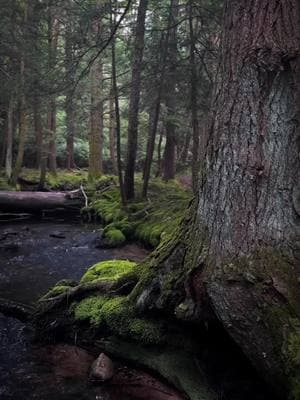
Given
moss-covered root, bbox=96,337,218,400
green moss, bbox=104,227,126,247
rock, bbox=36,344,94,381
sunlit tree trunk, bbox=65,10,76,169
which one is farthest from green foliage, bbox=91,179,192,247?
moss-covered root, bbox=96,337,218,400

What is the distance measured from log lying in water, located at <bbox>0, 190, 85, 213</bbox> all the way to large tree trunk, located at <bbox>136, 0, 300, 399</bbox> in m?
10.6

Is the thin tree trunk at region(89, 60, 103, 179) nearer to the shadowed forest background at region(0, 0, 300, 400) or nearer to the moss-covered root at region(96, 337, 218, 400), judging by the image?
the shadowed forest background at region(0, 0, 300, 400)

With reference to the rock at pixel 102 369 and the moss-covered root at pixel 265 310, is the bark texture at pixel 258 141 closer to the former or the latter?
the moss-covered root at pixel 265 310

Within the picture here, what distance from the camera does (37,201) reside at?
14.4 metres

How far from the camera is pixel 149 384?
4203 millimetres

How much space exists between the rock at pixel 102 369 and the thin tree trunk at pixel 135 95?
31.1ft

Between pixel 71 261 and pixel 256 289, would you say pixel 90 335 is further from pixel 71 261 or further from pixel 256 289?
pixel 71 261

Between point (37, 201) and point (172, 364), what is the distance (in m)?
11.0

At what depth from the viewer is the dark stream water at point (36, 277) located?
4.21 m

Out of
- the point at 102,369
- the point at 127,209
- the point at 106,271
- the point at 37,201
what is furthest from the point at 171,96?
the point at 102,369

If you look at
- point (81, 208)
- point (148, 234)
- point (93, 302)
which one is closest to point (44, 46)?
point (81, 208)

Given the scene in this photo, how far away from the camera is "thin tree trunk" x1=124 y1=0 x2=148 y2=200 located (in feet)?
40.3

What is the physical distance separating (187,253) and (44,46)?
43.9ft

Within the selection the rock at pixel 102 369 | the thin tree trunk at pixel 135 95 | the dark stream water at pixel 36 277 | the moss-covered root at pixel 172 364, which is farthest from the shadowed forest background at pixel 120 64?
the rock at pixel 102 369
